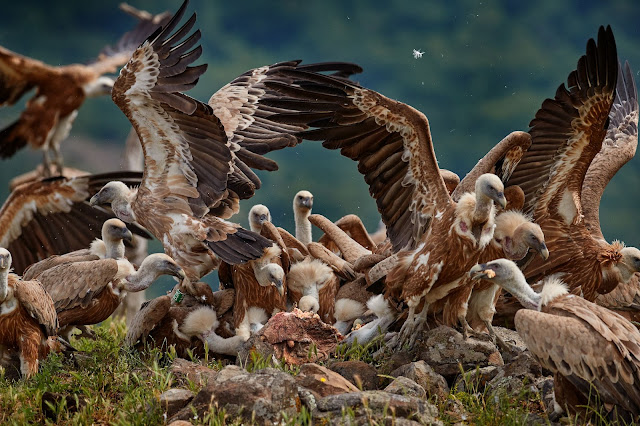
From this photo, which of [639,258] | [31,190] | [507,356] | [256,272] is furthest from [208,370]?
[31,190]

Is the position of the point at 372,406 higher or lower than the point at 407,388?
lower

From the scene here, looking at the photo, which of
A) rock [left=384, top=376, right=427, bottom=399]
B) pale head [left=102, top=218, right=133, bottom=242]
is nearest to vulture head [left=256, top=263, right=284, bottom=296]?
pale head [left=102, top=218, right=133, bottom=242]

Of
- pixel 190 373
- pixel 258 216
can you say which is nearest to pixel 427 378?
pixel 190 373

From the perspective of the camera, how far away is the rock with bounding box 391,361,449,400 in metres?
5.04

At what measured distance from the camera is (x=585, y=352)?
438 cm

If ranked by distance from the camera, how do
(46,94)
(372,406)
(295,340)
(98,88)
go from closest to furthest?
1. (372,406)
2. (295,340)
3. (46,94)
4. (98,88)

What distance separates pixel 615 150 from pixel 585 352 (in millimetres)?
4940

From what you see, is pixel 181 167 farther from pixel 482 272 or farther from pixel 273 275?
pixel 482 272

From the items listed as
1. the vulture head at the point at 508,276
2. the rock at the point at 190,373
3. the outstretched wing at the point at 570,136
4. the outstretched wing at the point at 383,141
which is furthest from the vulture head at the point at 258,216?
the vulture head at the point at 508,276

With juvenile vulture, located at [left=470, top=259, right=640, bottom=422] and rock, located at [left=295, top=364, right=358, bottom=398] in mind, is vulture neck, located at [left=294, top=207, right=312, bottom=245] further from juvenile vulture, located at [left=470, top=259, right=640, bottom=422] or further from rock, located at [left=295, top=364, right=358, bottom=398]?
juvenile vulture, located at [left=470, top=259, right=640, bottom=422]

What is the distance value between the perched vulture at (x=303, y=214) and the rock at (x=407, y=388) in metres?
3.81

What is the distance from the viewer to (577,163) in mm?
6938

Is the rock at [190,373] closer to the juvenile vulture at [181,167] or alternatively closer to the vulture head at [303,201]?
the juvenile vulture at [181,167]

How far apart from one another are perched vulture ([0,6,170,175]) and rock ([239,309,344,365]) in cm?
807
